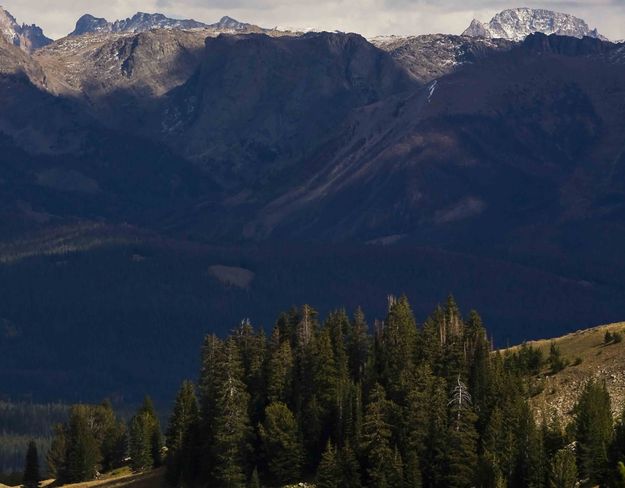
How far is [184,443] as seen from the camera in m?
150

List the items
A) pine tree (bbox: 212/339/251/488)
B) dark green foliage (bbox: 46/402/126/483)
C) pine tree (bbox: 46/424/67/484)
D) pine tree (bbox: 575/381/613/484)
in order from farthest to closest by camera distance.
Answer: pine tree (bbox: 46/424/67/484) → dark green foliage (bbox: 46/402/126/483) → pine tree (bbox: 212/339/251/488) → pine tree (bbox: 575/381/613/484)

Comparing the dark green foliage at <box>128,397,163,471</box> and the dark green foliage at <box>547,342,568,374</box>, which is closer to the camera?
the dark green foliage at <box>547,342,568,374</box>

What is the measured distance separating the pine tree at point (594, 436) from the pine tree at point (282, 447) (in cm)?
2442

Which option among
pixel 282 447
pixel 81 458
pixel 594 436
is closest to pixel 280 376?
pixel 282 447

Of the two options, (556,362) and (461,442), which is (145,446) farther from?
(461,442)

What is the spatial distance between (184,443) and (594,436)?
1651 inches

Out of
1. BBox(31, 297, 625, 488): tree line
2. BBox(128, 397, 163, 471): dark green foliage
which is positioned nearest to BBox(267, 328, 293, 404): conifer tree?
BBox(31, 297, 625, 488): tree line

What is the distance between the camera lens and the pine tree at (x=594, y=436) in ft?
393

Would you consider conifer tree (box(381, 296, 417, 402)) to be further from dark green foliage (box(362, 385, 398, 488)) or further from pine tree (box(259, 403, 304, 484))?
pine tree (box(259, 403, 304, 484))

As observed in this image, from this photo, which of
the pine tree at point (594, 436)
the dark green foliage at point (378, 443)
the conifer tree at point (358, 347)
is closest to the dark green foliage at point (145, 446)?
the conifer tree at point (358, 347)

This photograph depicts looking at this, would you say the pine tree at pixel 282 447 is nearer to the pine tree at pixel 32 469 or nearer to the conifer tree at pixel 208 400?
the conifer tree at pixel 208 400

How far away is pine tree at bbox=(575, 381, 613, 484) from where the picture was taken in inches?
4712

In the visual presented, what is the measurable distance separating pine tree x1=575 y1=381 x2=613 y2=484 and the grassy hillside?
20.0 feet

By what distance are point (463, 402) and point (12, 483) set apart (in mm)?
76943
